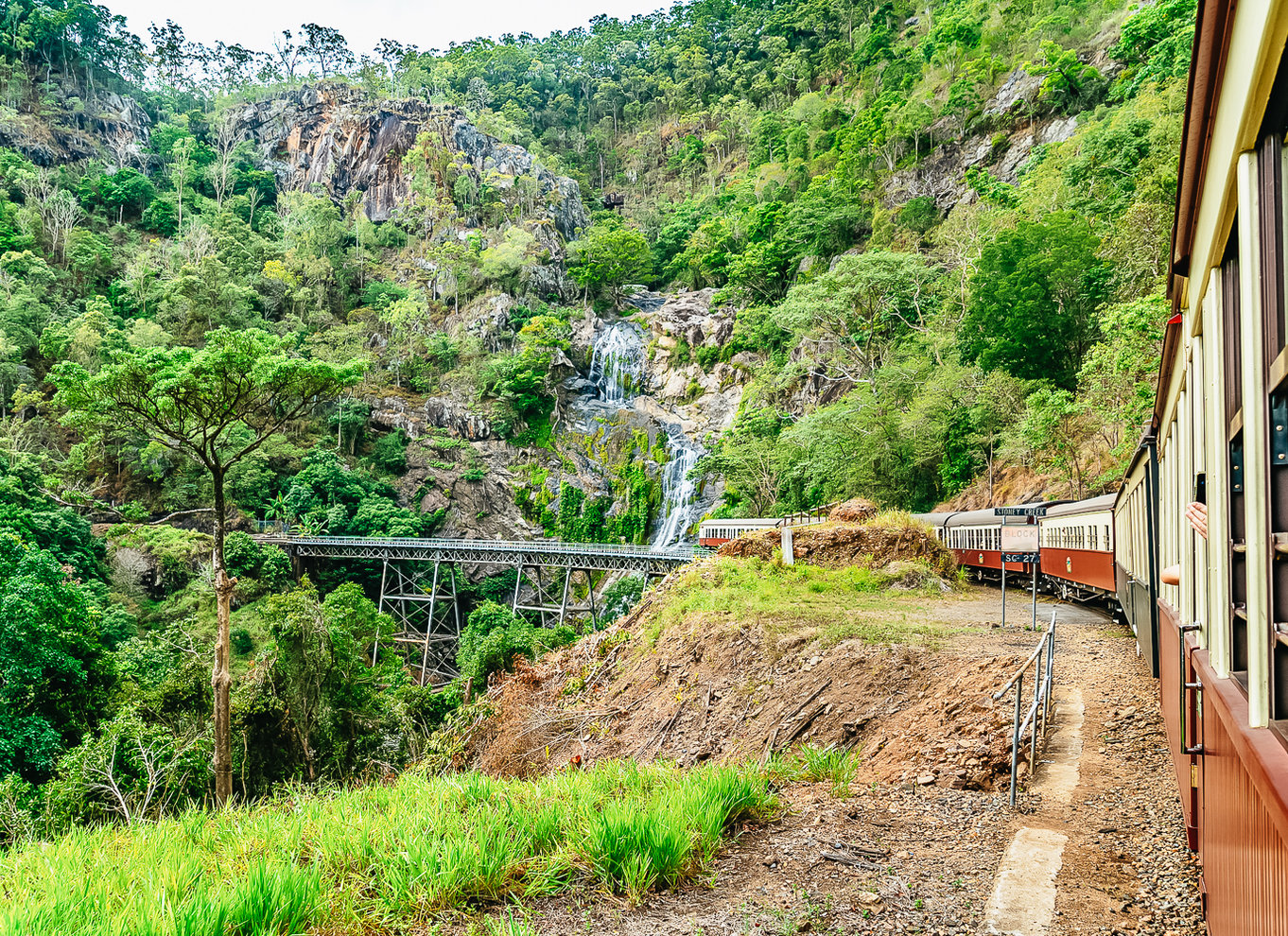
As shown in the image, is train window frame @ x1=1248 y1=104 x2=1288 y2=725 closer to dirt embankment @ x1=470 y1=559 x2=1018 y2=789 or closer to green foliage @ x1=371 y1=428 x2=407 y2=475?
dirt embankment @ x1=470 y1=559 x2=1018 y2=789

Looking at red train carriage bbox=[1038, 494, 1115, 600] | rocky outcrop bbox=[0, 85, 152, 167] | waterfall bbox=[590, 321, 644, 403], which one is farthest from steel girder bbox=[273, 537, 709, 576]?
rocky outcrop bbox=[0, 85, 152, 167]

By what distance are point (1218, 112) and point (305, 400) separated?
1451 centimetres

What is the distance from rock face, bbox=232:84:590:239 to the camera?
64000 millimetres

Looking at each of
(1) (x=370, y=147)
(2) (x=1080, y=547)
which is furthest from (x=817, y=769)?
(1) (x=370, y=147)

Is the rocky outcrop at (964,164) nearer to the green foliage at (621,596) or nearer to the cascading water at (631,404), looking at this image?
the cascading water at (631,404)

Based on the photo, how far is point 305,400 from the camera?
45.7ft

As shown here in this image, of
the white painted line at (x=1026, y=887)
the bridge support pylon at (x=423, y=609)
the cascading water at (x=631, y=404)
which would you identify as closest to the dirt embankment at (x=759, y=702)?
the white painted line at (x=1026, y=887)

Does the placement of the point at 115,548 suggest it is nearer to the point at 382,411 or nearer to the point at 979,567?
the point at 382,411

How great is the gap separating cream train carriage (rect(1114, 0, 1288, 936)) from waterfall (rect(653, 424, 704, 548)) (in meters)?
33.5

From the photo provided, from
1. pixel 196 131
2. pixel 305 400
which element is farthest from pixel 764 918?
pixel 196 131

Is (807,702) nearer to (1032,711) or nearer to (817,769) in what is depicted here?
(817,769)

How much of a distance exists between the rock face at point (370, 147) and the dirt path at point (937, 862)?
62.1 metres

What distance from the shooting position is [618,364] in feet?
159

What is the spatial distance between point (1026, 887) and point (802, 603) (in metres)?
8.49
